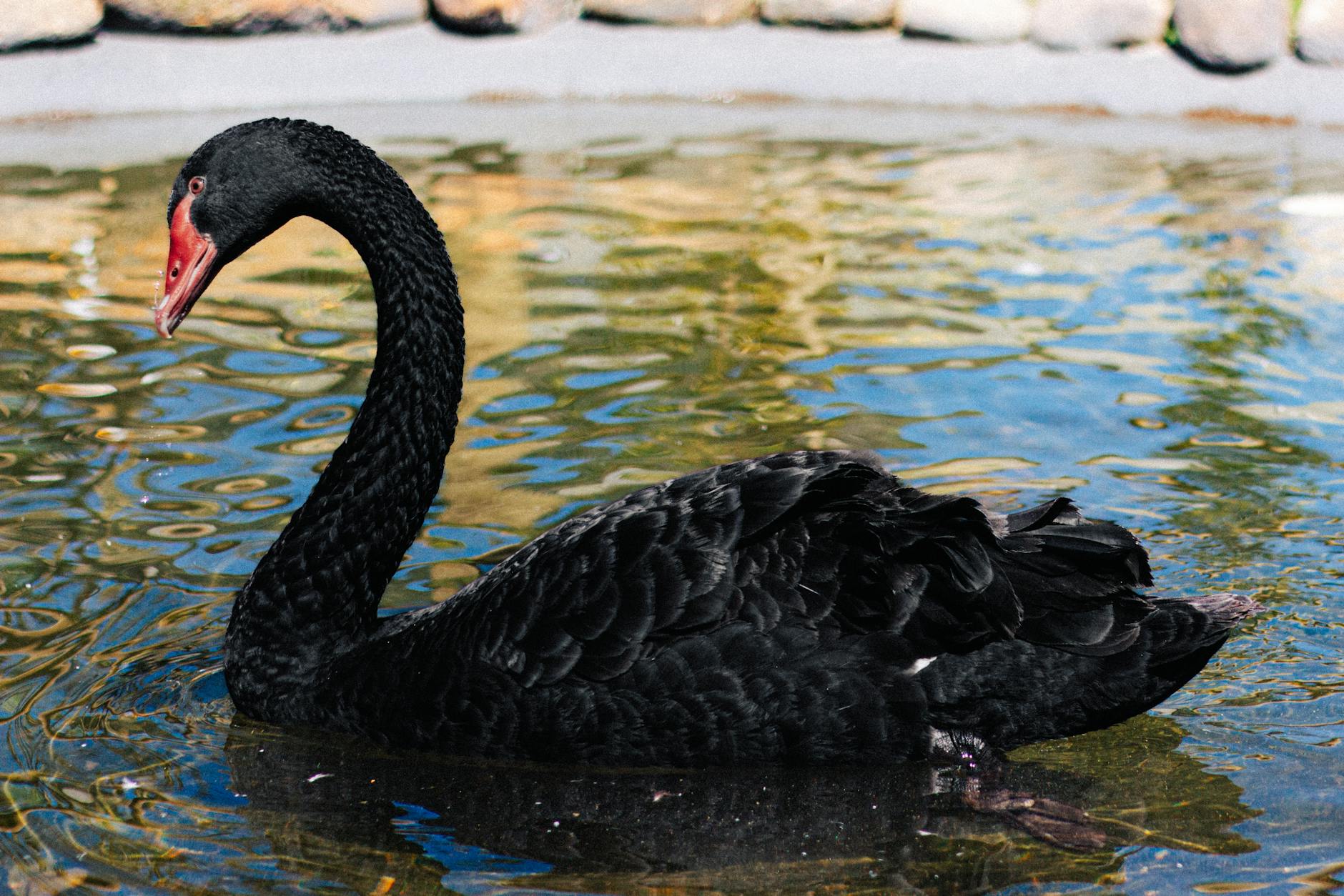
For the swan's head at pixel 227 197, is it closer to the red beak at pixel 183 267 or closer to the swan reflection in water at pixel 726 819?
the red beak at pixel 183 267

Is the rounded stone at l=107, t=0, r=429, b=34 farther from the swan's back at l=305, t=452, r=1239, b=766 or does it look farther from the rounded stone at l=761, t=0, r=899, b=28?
the swan's back at l=305, t=452, r=1239, b=766

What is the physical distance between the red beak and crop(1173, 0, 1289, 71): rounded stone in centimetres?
792

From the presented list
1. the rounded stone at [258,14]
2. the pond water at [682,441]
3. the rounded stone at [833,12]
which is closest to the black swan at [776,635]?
the pond water at [682,441]

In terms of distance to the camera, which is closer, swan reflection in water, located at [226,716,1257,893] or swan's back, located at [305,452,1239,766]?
swan reflection in water, located at [226,716,1257,893]

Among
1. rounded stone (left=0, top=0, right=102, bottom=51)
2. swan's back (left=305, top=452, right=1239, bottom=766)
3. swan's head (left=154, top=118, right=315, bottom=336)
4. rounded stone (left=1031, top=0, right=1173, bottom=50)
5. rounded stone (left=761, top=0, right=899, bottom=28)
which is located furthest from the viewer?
rounded stone (left=761, top=0, right=899, bottom=28)

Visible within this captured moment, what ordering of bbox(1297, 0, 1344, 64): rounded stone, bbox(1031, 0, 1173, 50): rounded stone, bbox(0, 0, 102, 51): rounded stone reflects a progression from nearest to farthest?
bbox(0, 0, 102, 51): rounded stone
bbox(1297, 0, 1344, 64): rounded stone
bbox(1031, 0, 1173, 50): rounded stone

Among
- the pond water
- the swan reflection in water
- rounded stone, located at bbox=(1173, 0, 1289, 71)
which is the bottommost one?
the swan reflection in water

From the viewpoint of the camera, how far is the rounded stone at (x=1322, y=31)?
9914mm

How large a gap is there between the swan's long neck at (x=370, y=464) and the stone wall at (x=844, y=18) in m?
6.93

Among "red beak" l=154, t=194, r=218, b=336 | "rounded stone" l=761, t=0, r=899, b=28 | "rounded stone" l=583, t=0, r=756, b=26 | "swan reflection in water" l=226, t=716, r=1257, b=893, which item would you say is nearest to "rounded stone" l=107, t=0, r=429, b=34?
"rounded stone" l=583, t=0, r=756, b=26

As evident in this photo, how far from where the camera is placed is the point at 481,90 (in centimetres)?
1088

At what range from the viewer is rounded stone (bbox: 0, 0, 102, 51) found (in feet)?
31.6

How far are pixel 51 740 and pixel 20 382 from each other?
261 cm

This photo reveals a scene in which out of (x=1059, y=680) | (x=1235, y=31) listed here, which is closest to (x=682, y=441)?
(x=1059, y=680)
